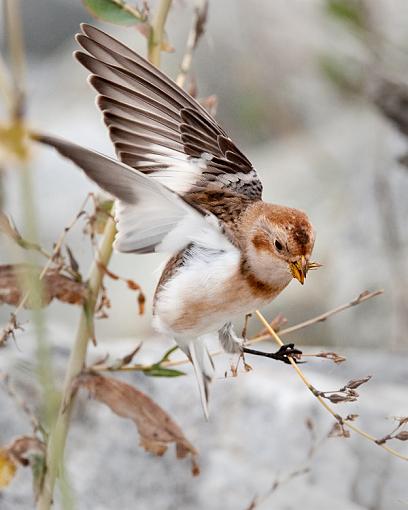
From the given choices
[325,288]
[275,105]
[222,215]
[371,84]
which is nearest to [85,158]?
[222,215]

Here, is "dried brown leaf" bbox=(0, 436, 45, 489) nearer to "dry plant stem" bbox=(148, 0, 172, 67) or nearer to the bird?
the bird

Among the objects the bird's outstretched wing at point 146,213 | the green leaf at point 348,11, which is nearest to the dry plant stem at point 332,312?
the bird's outstretched wing at point 146,213

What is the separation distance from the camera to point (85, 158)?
3.12 feet

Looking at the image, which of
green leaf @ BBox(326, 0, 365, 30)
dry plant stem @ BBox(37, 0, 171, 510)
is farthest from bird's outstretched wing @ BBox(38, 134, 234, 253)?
green leaf @ BBox(326, 0, 365, 30)

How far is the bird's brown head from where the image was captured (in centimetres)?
113

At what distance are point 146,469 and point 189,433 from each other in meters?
0.16

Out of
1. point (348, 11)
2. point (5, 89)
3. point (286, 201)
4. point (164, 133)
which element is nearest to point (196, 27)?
point (164, 133)

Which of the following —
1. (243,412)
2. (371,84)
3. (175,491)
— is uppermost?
(371,84)

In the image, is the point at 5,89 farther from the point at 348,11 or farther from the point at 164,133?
the point at 348,11

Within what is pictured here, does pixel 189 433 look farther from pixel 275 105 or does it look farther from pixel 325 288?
pixel 275 105

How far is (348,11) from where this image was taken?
3742mm

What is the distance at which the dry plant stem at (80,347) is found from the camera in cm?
137

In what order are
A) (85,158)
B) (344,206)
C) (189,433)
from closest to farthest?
(85,158) < (189,433) < (344,206)

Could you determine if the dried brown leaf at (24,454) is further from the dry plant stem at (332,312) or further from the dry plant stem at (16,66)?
the dry plant stem at (16,66)
